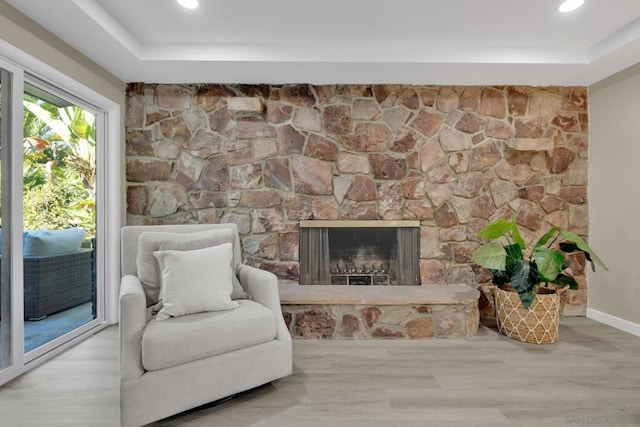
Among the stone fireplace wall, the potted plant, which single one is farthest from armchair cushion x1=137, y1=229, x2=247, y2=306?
the potted plant

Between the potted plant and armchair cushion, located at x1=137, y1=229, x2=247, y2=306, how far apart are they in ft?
6.48

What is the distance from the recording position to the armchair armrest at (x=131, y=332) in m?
1.59

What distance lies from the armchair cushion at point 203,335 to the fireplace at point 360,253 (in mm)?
1297

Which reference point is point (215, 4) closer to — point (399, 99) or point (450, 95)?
point (399, 99)

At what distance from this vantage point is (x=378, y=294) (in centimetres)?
287

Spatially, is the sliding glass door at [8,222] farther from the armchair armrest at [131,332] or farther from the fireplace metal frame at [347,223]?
the fireplace metal frame at [347,223]

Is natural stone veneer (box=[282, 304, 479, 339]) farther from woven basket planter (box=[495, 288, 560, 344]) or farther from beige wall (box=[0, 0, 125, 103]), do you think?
beige wall (box=[0, 0, 125, 103])

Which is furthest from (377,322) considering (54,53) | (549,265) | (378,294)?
(54,53)

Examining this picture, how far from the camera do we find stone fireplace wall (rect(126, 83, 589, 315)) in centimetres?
322

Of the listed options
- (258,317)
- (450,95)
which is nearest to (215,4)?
(258,317)

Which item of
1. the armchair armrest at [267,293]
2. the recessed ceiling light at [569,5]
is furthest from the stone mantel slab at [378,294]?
the recessed ceiling light at [569,5]

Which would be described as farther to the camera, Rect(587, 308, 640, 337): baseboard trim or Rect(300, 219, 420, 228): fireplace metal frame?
Rect(300, 219, 420, 228): fireplace metal frame

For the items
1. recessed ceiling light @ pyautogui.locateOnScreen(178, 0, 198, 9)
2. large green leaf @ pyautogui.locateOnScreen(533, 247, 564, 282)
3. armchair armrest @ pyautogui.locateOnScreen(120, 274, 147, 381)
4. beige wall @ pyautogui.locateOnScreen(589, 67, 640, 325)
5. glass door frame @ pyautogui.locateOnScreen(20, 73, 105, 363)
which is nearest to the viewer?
armchair armrest @ pyautogui.locateOnScreen(120, 274, 147, 381)

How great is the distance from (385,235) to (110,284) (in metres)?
2.58
